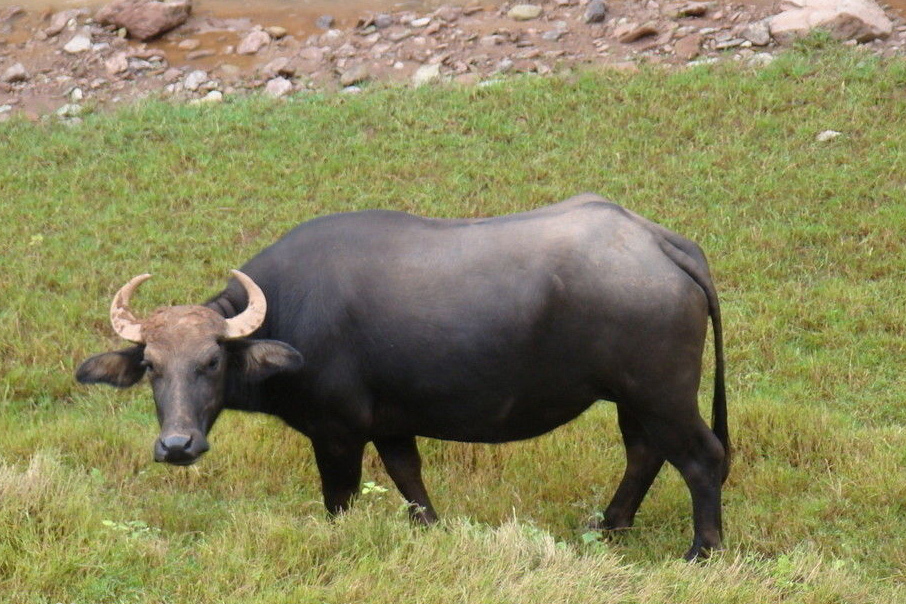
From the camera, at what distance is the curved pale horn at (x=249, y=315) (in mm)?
4938

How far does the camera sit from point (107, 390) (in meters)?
7.18

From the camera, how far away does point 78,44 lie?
39.4 ft

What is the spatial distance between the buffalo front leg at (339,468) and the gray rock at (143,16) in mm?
7807

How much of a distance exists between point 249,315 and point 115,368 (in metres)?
0.57

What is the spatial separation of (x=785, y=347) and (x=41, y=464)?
429 centimetres

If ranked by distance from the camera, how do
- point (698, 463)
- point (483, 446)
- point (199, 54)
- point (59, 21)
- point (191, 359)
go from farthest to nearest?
point (59, 21) < point (199, 54) < point (483, 446) < point (698, 463) < point (191, 359)

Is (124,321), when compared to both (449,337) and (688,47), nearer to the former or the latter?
(449,337)

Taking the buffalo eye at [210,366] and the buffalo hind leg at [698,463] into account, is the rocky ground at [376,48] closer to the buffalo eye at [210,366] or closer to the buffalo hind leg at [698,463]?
the buffalo hind leg at [698,463]

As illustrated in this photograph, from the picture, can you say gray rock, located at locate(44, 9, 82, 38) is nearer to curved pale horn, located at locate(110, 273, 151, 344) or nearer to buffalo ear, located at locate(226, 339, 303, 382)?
curved pale horn, located at locate(110, 273, 151, 344)

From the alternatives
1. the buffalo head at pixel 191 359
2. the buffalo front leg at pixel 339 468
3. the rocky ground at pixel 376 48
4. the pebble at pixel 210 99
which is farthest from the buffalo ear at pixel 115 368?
the rocky ground at pixel 376 48

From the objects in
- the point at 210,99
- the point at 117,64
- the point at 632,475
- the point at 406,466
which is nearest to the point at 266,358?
the point at 406,466

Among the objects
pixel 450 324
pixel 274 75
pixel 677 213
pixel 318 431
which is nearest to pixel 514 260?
pixel 450 324

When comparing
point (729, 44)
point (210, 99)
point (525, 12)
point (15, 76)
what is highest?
point (15, 76)

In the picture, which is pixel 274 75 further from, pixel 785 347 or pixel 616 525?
pixel 616 525
